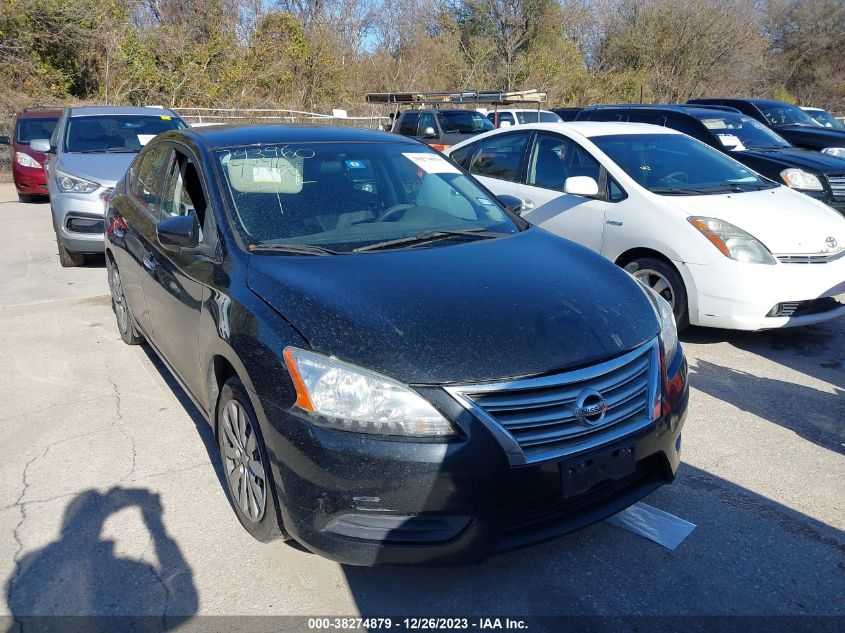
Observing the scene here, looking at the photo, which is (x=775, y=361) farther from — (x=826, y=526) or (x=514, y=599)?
(x=514, y=599)

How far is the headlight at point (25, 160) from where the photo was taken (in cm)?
1391

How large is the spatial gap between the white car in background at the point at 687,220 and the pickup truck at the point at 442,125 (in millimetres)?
10291

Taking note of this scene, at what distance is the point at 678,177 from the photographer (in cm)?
620

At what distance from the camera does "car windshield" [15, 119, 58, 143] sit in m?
14.7

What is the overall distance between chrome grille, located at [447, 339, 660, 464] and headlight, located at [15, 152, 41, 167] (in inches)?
549

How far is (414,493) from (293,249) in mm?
1380

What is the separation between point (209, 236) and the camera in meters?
3.52

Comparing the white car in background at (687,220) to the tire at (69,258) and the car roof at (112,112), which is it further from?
the car roof at (112,112)

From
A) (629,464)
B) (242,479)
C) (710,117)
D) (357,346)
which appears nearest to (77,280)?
(242,479)

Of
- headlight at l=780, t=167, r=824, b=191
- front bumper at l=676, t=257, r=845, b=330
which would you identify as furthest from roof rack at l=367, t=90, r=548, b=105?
front bumper at l=676, t=257, r=845, b=330

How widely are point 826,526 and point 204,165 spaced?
3.43 m

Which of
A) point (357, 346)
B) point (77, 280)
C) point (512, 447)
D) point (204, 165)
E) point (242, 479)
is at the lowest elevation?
point (77, 280)

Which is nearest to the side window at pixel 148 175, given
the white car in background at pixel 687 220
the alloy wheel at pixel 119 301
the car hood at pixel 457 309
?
the alloy wheel at pixel 119 301

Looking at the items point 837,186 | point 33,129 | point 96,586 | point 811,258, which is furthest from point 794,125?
point 33,129
